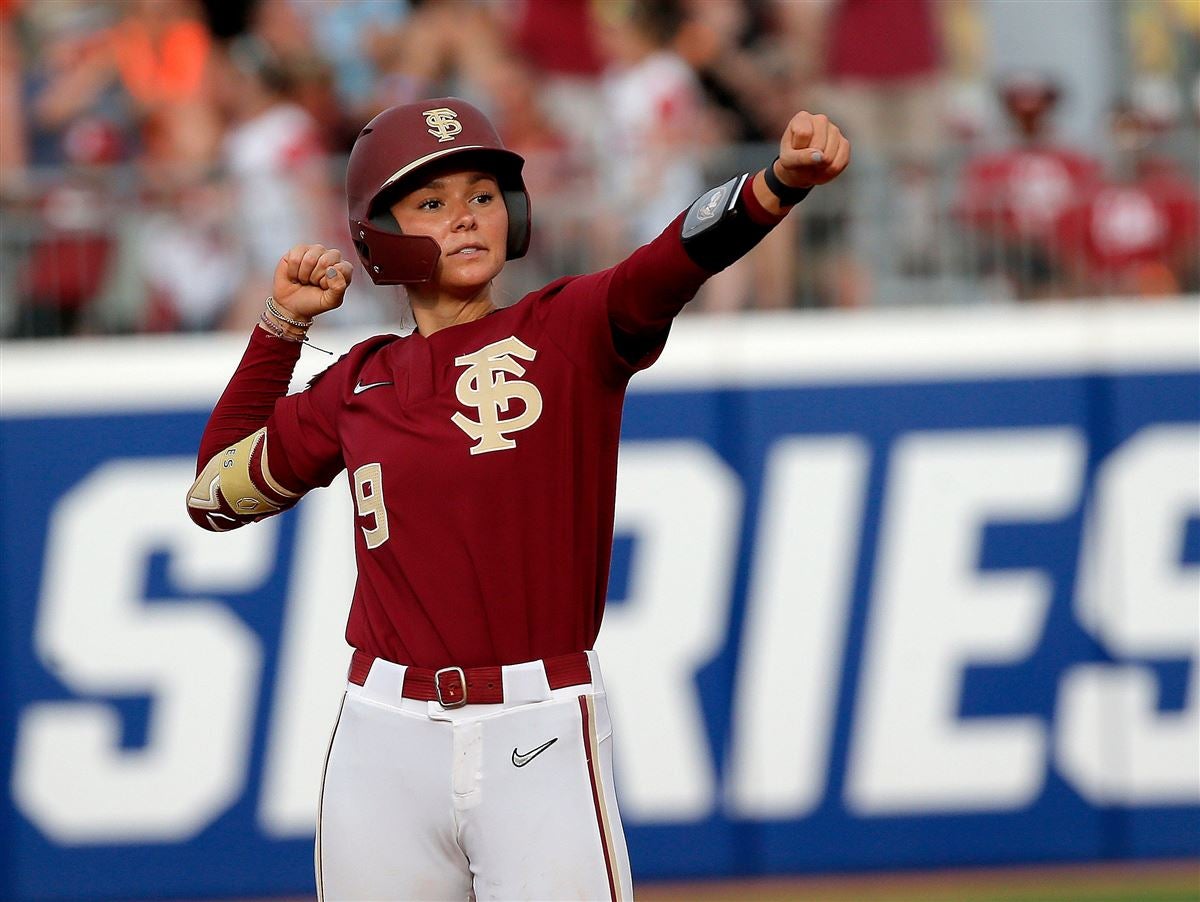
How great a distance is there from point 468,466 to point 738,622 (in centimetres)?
439

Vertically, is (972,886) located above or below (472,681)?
below

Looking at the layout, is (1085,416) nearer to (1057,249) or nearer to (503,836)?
(1057,249)

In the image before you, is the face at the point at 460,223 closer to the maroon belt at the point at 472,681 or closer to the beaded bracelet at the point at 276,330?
the beaded bracelet at the point at 276,330

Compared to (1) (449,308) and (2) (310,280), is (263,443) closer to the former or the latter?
(2) (310,280)

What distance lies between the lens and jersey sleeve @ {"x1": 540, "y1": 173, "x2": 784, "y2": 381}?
3596 millimetres

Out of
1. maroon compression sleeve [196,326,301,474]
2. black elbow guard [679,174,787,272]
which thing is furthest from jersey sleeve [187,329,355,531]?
black elbow guard [679,174,787,272]

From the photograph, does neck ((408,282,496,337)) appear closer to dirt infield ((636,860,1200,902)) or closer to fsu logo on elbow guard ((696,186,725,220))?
fsu logo on elbow guard ((696,186,725,220))

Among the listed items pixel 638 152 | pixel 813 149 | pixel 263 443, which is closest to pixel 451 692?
pixel 263 443

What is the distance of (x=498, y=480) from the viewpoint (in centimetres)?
386

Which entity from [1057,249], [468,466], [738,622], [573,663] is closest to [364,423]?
[468,466]

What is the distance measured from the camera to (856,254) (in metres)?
8.15

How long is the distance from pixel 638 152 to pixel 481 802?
4767 millimetres

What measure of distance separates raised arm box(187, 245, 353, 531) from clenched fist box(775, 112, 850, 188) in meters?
1.11

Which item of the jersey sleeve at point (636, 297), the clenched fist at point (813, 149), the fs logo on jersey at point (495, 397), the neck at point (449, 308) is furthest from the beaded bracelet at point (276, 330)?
the clenched fist at point (813, 149)
